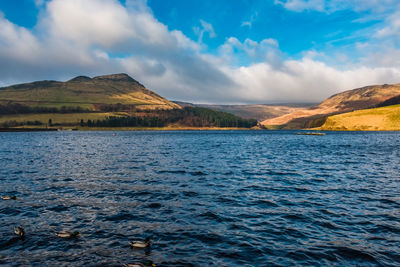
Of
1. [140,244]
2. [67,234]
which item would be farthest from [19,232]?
[140,244]

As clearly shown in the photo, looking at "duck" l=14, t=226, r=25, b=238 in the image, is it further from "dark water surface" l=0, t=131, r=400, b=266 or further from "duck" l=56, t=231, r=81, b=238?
"duck" l=56, t=231, r=81, b=238

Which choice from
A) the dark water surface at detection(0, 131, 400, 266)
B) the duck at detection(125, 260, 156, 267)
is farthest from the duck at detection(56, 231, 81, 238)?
the duck at detection(125, 260, 156, 267)

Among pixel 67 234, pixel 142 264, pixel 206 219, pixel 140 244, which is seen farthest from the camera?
pixel 206 219

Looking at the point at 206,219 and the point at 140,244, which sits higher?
the point at 140,244

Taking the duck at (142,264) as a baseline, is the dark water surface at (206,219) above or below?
below

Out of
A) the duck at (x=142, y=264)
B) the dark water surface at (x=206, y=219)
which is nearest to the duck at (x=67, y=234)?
the dark water surface at (x=206, y=219)

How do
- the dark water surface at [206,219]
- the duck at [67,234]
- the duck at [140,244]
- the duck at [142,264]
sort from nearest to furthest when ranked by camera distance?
the duck at [142,264] → the dark water surface at [206,219] → the duck at [140,244] → the duck at [67,234]

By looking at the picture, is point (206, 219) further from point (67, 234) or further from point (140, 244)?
point (67, 234)

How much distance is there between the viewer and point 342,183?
109 feet

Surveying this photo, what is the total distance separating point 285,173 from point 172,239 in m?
28.9

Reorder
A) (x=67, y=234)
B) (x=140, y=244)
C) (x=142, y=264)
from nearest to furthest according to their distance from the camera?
1. (x=142, y=264)
2. (x=140, y=244)
3. (x=67, y=234)

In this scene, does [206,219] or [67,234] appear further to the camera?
[206,219]

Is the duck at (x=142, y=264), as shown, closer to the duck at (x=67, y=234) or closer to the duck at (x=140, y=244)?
the duck at (x=140, y=244)

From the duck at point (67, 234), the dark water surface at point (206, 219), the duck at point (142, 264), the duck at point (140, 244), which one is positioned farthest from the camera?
the duck at point (67, 234)
